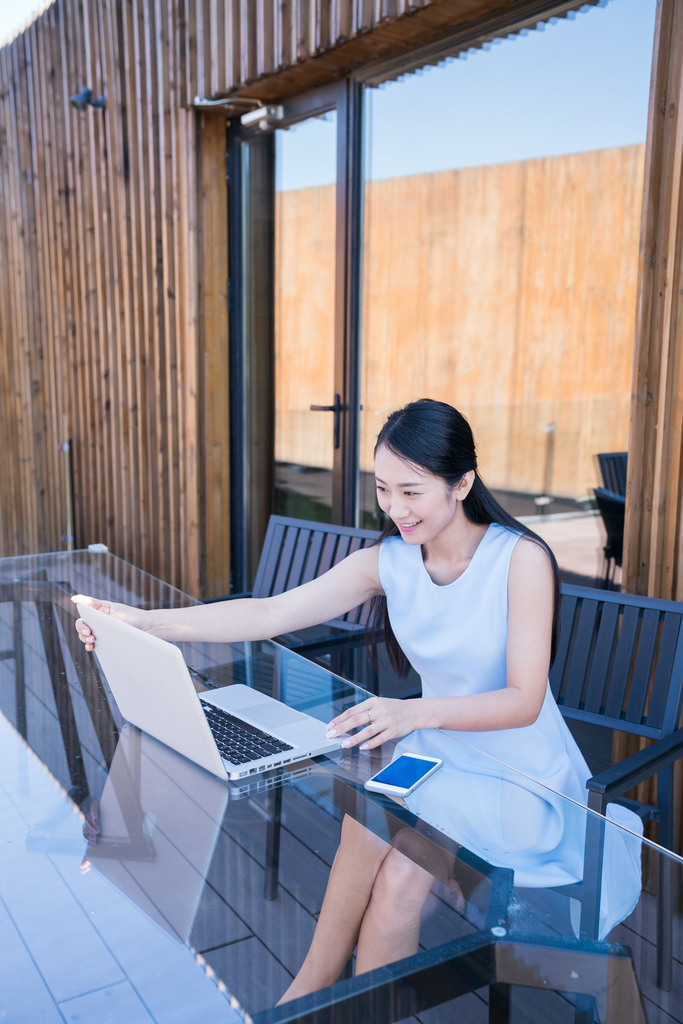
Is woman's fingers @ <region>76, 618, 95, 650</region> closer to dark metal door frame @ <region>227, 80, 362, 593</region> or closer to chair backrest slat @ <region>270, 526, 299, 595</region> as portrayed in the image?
chair backrest slat @ <region>270, 526, 299, 595</region>

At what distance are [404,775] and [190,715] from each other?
14.6 inches

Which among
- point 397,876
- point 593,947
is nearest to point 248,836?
point 397,876

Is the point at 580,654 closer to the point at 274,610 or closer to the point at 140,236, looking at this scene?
the point at 274,610

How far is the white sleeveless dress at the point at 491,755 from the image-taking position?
3.80 feet

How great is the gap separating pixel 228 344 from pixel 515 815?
318 cm

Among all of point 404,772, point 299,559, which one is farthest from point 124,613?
point 299,559

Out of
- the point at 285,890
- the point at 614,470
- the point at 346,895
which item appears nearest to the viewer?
the point at 346,895

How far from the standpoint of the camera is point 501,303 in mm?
3021

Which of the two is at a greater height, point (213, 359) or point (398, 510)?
point (213, 359)

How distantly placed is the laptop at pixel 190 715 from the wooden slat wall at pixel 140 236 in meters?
2.19

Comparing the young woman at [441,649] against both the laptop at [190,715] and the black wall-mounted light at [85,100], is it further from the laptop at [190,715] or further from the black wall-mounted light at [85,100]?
the black wall-mounted light at [85,100]

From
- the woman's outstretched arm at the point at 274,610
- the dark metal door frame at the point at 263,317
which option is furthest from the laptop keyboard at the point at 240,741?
the dark metal door frame at the point at 263,317

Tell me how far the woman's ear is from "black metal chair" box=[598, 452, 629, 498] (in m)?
1.02

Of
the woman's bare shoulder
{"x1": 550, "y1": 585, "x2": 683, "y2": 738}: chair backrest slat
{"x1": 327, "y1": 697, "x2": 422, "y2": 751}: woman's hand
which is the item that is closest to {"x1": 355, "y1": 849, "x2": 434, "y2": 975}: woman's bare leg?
{"x1": 327, "y1": 697, "x2": 422, "y2": 751}: woman's hand
